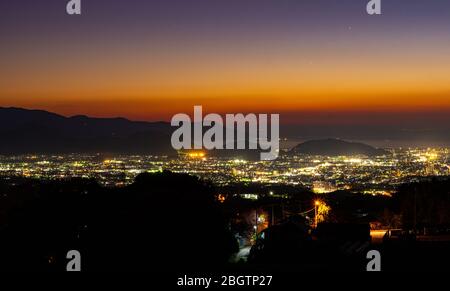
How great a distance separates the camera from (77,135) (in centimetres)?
8300

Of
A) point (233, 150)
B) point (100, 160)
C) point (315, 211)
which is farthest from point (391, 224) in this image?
point (100, 160)

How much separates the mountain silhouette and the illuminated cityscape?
5046 mm

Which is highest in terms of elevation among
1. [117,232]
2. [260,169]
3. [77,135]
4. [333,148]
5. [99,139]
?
[77,135]

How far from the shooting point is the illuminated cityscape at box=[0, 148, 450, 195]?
43.2 metres

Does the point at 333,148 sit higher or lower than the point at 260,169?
higher

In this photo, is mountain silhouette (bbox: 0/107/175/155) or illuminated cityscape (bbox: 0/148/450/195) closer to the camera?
illuminated cityscape (bbox: 0/148/450/195)

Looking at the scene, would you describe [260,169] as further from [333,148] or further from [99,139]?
[99,139]

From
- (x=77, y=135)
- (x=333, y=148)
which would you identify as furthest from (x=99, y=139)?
(x=333, y=148)

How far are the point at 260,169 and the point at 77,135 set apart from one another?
3932 cm

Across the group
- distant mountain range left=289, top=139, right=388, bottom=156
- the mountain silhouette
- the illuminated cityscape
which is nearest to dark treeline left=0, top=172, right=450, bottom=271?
the illuminated cityscape

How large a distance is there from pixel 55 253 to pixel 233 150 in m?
41.5

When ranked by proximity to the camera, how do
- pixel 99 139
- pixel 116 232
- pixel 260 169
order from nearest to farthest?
pixel 116 232
pixel 260 169
pixel 99 139

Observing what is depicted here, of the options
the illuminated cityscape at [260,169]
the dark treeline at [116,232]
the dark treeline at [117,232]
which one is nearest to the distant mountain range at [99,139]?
the illuminated cityscape at [260,169]

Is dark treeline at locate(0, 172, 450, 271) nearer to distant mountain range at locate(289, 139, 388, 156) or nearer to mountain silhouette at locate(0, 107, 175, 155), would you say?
mountain silhouette at locate(0, 107, 175, 155)
